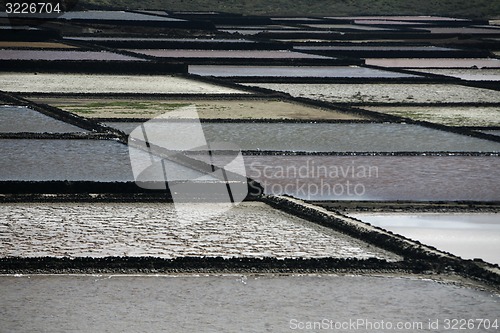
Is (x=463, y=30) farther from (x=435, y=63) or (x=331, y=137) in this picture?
(x=331, y=137)

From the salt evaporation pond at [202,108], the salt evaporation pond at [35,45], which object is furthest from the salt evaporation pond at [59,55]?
the salt evaporation pond at [202,108]

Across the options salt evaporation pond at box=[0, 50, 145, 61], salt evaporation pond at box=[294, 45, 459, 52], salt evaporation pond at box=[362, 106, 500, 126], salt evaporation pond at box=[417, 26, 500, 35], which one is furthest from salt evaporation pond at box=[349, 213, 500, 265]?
salt evaporation pond at box=[417, 26, 500, 35]

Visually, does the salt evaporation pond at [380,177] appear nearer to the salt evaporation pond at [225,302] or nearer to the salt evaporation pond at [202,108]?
the salt evaporation pond at [225,302]

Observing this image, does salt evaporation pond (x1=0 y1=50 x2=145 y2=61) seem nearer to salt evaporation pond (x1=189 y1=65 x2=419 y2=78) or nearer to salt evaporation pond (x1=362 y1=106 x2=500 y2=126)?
salt evaporation pond (x1=189 y1=65 x2=419 y2=78)

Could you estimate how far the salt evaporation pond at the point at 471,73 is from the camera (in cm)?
1444

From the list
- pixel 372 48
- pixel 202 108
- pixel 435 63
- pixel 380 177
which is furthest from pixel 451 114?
pixel 372 48

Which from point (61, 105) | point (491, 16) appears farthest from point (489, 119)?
Answer: point (491, 16)

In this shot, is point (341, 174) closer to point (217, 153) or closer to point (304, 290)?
point (217, 153)

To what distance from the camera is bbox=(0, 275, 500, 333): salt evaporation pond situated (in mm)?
3752

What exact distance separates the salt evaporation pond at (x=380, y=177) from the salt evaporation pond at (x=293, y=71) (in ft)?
21.0

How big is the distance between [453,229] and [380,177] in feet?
4.50

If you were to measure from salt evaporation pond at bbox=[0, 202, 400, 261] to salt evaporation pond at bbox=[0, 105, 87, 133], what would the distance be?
2454mm

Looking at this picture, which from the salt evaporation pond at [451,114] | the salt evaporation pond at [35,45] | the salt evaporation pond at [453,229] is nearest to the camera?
the salt evaporation pond at [453,229]

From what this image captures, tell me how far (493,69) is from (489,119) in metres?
5.74
